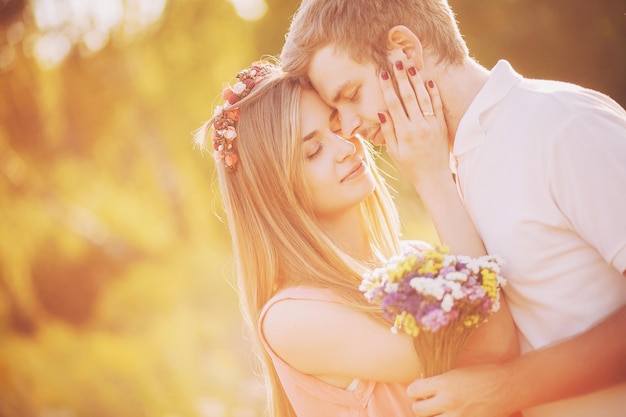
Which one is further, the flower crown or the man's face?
the flower crown

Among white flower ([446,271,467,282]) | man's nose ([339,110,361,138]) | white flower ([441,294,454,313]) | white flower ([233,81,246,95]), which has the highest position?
white flower ([233,81,246,95])

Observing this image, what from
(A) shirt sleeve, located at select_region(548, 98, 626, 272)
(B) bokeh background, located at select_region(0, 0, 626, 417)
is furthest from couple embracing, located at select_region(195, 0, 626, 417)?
(B) bokeh background, located at select_region(0, 0, 626, 417)

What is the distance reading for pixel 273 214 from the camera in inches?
132

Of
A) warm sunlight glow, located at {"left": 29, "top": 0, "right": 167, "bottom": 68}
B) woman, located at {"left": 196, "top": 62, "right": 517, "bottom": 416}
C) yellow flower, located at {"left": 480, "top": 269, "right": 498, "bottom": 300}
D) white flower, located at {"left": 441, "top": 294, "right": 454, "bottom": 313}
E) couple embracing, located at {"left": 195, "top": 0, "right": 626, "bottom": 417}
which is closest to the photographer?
white flower, located at {"left": 441, "top": 294, "right": 454, "bottom": 313}

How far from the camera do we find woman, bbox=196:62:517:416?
2848 mm

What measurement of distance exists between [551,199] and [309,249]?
3.89 feet

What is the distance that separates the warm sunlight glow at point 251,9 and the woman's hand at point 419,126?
5033 mm

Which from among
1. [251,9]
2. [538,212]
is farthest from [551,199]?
[251,9]

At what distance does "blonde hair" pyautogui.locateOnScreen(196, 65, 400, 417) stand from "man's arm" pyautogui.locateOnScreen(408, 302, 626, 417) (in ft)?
2.28

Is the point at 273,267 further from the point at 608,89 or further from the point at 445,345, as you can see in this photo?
the point at 608,89

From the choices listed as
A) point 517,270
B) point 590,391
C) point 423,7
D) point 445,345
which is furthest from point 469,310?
point 423,7

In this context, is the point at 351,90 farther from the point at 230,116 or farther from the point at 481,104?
the point at 230,116

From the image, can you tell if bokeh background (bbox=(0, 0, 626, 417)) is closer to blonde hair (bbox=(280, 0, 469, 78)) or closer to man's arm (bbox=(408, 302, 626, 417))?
blonde hair (bbox=(280, 0, 469, 78))

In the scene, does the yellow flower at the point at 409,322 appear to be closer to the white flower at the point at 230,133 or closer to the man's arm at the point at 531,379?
the man's arm at the point at 531,379
